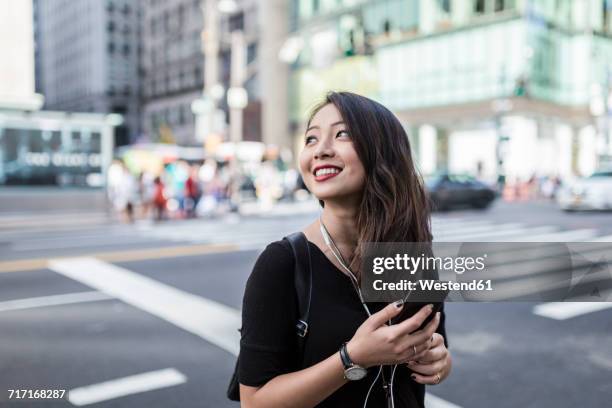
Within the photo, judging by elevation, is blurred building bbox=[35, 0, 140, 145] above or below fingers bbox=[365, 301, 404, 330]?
above

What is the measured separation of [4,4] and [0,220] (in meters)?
9.85

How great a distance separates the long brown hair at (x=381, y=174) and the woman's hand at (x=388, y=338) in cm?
25

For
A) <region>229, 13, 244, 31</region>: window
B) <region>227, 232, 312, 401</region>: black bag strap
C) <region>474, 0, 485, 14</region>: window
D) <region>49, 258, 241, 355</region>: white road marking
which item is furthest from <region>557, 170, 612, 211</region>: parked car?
<region>229, 13, 244, 31</region>: window

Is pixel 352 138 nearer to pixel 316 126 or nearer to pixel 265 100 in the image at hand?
pixel 316 126

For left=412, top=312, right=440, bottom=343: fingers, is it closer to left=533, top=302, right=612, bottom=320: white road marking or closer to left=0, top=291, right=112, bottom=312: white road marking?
left=533, top=302, right=612, bottom=320: white road marking

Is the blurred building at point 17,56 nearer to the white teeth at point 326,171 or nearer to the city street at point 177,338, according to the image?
the city street at point 177,338

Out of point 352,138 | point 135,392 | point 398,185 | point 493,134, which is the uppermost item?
point 493,134

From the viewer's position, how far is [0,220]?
1738 centimetres

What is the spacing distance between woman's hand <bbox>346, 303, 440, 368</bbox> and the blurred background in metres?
0.50

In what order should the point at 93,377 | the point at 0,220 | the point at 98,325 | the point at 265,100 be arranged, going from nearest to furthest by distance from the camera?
1. the point at 93,377
2. the point at 98,325
3. the point at 0,220
4. the point at 265,100

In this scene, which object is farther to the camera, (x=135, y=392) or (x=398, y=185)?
(x=135, y=392)

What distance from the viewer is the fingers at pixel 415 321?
130 cm

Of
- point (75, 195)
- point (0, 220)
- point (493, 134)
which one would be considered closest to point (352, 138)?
point (0, 220)

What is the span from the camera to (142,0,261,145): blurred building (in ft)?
182
